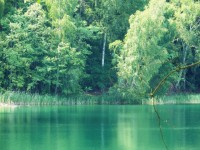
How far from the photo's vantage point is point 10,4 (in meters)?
32.6

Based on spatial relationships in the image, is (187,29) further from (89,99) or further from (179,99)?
(89,99)

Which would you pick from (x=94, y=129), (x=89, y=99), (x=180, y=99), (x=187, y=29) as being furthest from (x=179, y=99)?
(x=94, y=129)

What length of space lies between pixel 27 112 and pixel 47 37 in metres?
8.71

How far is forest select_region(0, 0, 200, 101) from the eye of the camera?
101ft

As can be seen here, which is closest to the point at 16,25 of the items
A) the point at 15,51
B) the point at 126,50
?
the point at 15,51

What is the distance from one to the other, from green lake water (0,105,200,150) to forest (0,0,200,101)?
4715 millimetres

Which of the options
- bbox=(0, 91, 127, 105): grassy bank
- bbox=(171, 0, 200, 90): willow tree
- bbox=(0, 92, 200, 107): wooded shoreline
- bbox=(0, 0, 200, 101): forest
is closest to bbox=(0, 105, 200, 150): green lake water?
bbox=(0, 91, 127, 105): grassy bank

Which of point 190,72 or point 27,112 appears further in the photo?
point 190,72

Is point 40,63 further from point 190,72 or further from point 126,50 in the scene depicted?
point 190,72

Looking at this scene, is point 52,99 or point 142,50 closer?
point 52,99

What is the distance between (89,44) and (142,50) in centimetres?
502

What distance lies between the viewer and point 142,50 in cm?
3098

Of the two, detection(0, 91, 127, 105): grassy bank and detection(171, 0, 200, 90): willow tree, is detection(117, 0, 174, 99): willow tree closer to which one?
detection(0, 91, 127, 105): grassy bank

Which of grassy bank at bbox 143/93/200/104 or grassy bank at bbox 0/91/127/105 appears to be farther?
grassy bank at bbox 143/93/200/104
